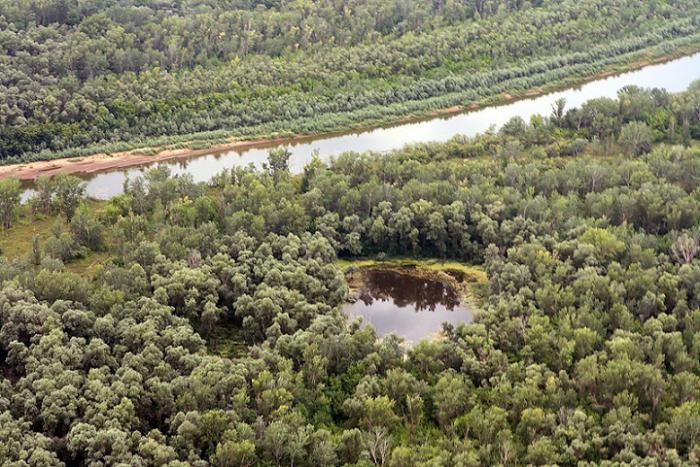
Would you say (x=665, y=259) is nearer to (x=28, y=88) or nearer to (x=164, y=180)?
(x=164, y=180)

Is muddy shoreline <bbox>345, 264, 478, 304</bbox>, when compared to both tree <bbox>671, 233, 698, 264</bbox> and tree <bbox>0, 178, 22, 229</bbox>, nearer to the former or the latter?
tree <bbox>671, 233, 698, 264</bbox>

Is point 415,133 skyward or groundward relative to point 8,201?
groundward

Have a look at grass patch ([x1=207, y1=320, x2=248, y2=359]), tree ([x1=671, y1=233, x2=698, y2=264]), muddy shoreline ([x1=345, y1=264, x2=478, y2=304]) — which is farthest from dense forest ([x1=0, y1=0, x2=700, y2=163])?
tree ([x1=671, y1=233, x2=698, y2=264])

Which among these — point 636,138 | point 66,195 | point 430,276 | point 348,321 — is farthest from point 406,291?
point 636,138

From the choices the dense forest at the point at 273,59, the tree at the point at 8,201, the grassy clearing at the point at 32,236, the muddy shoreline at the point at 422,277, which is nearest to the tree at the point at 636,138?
the muddy shoreline at the point at 422,277

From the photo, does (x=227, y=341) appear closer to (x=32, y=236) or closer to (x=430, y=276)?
(x=430, y=276)

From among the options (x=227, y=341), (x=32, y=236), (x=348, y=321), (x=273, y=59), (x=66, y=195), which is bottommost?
(x=348, y=321)
